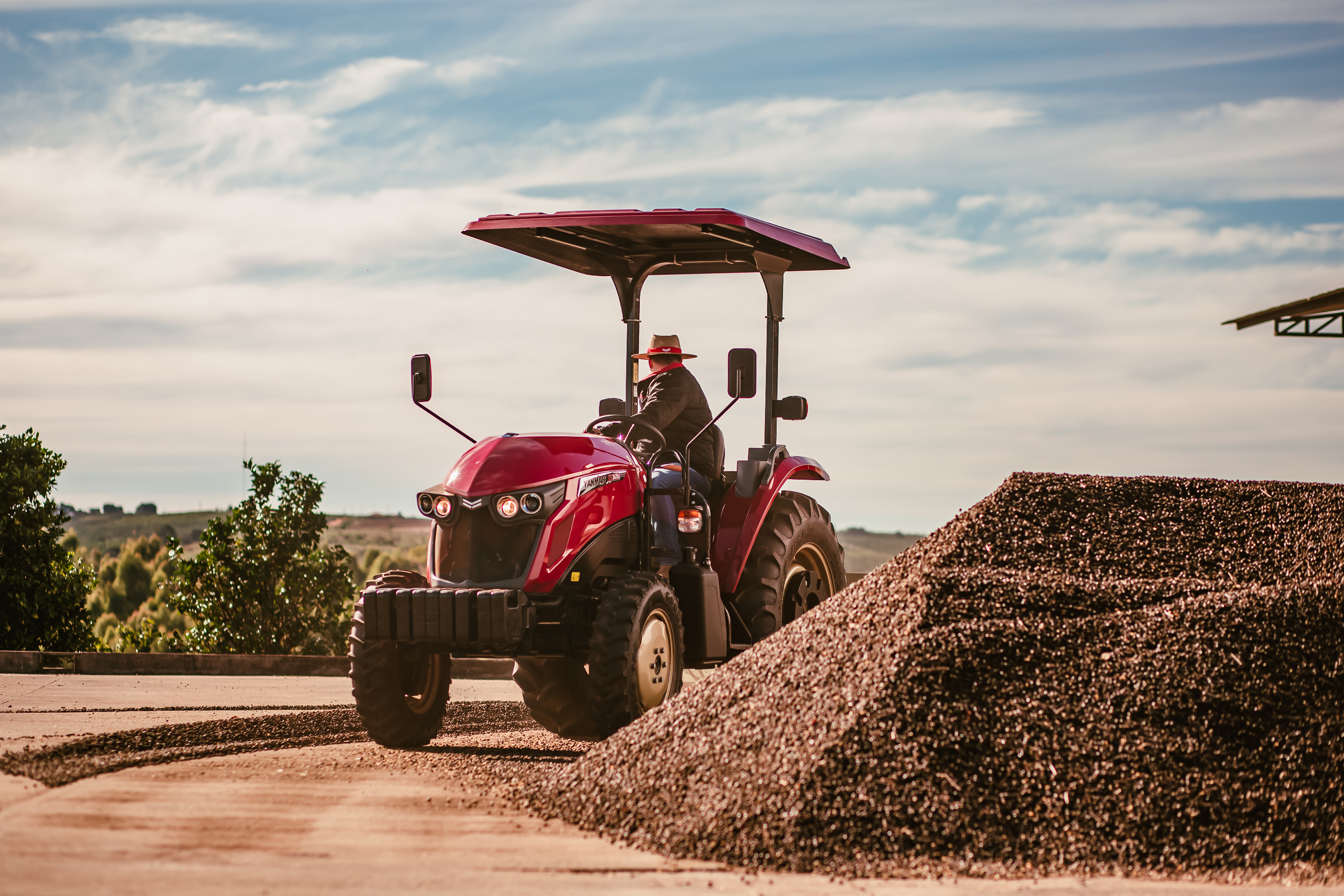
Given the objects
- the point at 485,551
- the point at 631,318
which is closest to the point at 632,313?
the point at 631,318

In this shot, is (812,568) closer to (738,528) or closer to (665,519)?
(738,528)

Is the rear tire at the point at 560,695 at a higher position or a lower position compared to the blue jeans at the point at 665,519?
lower

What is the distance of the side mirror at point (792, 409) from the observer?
8547mm

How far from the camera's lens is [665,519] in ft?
24.6

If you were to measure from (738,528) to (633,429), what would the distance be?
2.78 feet

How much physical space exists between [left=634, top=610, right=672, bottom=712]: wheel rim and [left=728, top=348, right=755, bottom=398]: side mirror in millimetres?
1271

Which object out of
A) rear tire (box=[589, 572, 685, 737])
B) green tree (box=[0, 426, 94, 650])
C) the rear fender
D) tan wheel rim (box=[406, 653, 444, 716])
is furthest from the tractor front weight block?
green tree (box=[0, 426, 94, 650])

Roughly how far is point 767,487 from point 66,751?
4.06m

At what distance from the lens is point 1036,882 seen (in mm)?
4371

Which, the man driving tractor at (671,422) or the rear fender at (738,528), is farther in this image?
the rear fender at (738,528)

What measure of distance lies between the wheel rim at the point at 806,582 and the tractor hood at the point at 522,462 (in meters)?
1.82

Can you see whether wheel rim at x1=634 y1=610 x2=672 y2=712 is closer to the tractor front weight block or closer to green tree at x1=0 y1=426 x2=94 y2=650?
the tractor front weight block

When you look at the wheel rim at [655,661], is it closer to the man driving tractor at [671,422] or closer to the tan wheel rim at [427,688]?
the man driving tractor at [671,422]

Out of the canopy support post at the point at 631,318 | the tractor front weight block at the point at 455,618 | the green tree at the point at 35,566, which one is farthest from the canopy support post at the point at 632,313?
the green tree at the point at 35,566
